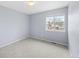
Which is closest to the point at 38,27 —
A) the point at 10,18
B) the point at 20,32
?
the point at 20,32

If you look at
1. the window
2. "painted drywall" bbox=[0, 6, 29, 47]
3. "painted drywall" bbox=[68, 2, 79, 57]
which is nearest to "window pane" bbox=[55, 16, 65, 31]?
the window

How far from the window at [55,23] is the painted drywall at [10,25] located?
79.9 inches

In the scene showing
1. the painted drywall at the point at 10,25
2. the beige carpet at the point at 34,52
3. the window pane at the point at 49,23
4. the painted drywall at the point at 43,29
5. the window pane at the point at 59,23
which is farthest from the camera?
the window pane at the point at 49,23

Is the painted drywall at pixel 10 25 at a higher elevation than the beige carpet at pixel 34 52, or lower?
higher

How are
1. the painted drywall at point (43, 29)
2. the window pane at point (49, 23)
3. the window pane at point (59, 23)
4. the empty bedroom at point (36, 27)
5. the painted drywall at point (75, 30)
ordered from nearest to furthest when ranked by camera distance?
the painted drywall at point (75, 30), the empty bedroom at point (36, 27), the painted drywall at point (43, 29), the window pane at point (59, 23), the window pane at point (49, 23)

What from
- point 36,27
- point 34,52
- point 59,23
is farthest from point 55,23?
point 34,52

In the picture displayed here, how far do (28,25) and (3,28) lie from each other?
308 cm

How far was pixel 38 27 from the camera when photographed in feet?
22.0

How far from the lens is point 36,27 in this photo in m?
6.89

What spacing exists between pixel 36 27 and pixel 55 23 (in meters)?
1.93

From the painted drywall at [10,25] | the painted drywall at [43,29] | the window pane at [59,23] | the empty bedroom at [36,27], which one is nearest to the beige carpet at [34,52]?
the empty bedroom at [36,27]

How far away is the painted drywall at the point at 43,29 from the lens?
480cm

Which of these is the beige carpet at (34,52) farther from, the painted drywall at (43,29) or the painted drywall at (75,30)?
the painted drywall at (43,29)

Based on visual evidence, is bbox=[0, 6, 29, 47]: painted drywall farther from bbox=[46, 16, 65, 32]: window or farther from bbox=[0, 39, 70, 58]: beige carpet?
bbox=[46, 16, 65, 32]: window
